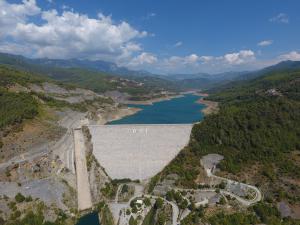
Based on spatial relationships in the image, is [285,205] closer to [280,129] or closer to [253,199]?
[253,199]

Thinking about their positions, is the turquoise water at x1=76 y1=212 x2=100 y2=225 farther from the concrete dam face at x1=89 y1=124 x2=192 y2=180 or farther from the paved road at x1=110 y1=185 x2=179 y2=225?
the concrete dam face at x1=89 y1=124 x2=192 y2=180

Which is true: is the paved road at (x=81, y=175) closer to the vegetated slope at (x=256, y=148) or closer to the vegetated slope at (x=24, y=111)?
the vegetated slope at (x=24, y=111)

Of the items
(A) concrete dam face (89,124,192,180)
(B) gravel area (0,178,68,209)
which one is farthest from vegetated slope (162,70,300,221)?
(B) gravel area (0,178,68,209)

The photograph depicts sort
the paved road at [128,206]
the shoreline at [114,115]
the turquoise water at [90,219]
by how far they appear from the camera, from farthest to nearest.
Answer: the shoreline at [114,115] → the turquoise water at [90,219] → the paved road at [128,206]

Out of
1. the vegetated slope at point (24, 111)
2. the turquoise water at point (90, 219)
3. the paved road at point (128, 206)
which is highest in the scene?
the vegetated slope at point (24, 111)

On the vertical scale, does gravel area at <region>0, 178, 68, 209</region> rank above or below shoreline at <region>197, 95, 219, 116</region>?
above

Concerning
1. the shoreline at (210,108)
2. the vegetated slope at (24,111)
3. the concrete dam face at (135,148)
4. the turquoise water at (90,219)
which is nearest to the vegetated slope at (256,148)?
the concrete dam face at (135,148)

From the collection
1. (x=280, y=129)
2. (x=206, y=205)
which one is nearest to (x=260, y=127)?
(x=280, y=129)

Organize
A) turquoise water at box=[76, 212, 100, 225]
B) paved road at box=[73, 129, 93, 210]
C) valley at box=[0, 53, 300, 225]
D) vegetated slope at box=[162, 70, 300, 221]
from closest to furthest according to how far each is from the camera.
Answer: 1. valley at box=[0, 53, 300, 225]
2. turquoise water at box=[76, 212, 100, 225]
3. paved road at box=[73, 129, 93, 210]
4. vegetated slope at box=[162, 70, 300, 221]
